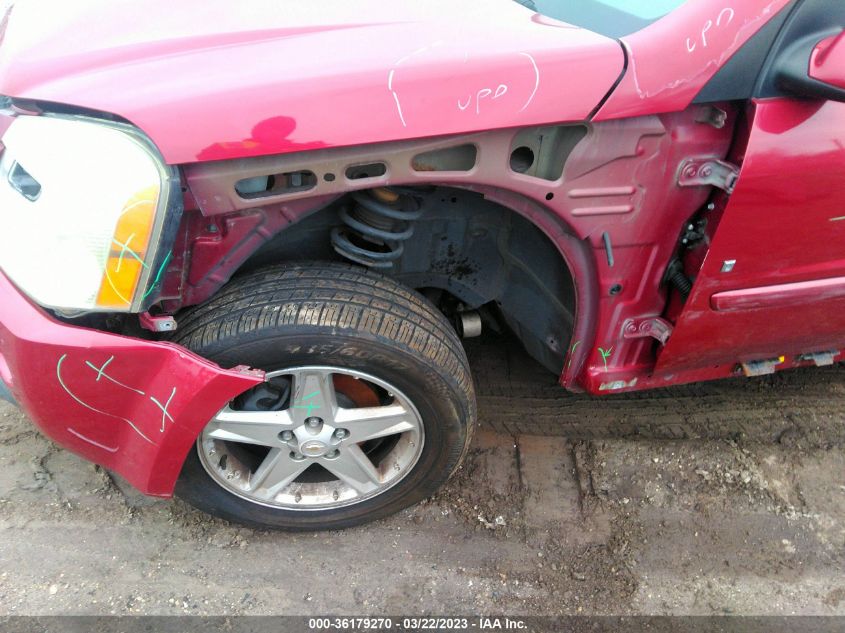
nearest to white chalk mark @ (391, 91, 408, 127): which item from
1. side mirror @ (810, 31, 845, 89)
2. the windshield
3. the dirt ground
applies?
the windshield

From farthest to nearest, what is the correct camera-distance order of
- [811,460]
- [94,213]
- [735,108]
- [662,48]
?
[811,460] → [735,108] → [662,48] → [94,213]

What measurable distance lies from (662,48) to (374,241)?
90cm

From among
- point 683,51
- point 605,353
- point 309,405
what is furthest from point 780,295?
point 309,405

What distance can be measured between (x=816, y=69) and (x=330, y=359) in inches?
56.0

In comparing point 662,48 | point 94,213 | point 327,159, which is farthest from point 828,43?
point 94,213

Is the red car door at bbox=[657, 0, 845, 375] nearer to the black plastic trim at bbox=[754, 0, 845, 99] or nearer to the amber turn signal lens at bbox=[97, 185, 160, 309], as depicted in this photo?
the black plastic trim at bbox=[754, 0, 845, 99]

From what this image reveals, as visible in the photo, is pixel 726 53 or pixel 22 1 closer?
pixel 726 53

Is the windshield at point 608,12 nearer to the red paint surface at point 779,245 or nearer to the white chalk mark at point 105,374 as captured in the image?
the red paint surface at point 779,245

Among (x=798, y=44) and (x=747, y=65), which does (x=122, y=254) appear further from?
(x=798, y=44)

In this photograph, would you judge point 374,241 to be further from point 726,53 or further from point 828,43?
point 828,43

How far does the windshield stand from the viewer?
1598mm

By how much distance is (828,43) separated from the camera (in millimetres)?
1516

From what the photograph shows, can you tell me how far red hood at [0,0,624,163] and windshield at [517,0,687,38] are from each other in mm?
139

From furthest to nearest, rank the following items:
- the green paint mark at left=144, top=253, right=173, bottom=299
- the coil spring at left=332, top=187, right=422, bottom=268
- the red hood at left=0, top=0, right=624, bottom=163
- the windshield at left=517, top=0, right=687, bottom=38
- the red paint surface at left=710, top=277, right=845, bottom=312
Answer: the red paint surface at left=710, top=277, right=845, bottom=312 → the coil spring at left=332, top=187, right=422, bottom=268 → the windshield at left=517, top=0, right=687, bottom=38 → the green paint mark at left=144, top=253, right=173, bottom=299 → the red hood at left=0, top=0, right=624, bottom=163
